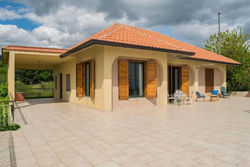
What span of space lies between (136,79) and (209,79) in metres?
8.25

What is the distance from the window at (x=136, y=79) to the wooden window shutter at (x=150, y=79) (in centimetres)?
31

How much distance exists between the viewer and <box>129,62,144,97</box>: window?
9750 mm

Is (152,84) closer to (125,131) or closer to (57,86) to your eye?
(125,131)

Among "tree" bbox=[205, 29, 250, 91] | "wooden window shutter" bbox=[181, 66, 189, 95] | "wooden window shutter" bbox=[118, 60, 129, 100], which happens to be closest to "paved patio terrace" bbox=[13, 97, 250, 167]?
"wooden window shutter" bbox=[118, 60, 129, 100]

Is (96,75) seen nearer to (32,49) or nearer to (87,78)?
(87,78)

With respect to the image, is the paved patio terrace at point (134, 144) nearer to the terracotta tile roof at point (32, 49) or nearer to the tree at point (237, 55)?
the terracotta tile roof at point (32, 49)

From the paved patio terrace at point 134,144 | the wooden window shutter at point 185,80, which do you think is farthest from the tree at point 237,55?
the paved patio terrace at point 134,144

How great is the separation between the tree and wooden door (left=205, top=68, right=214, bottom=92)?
4109mm

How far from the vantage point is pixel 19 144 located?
397 cm

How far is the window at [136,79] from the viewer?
975 centimetres

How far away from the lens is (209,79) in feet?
49.9

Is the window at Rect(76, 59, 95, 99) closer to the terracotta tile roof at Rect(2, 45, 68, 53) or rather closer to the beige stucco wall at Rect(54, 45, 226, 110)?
the beige stucco wall at Rect(54, 45, 226, 110)

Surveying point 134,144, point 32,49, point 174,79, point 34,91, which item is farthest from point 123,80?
point 34,91

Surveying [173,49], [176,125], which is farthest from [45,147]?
[173,49]
